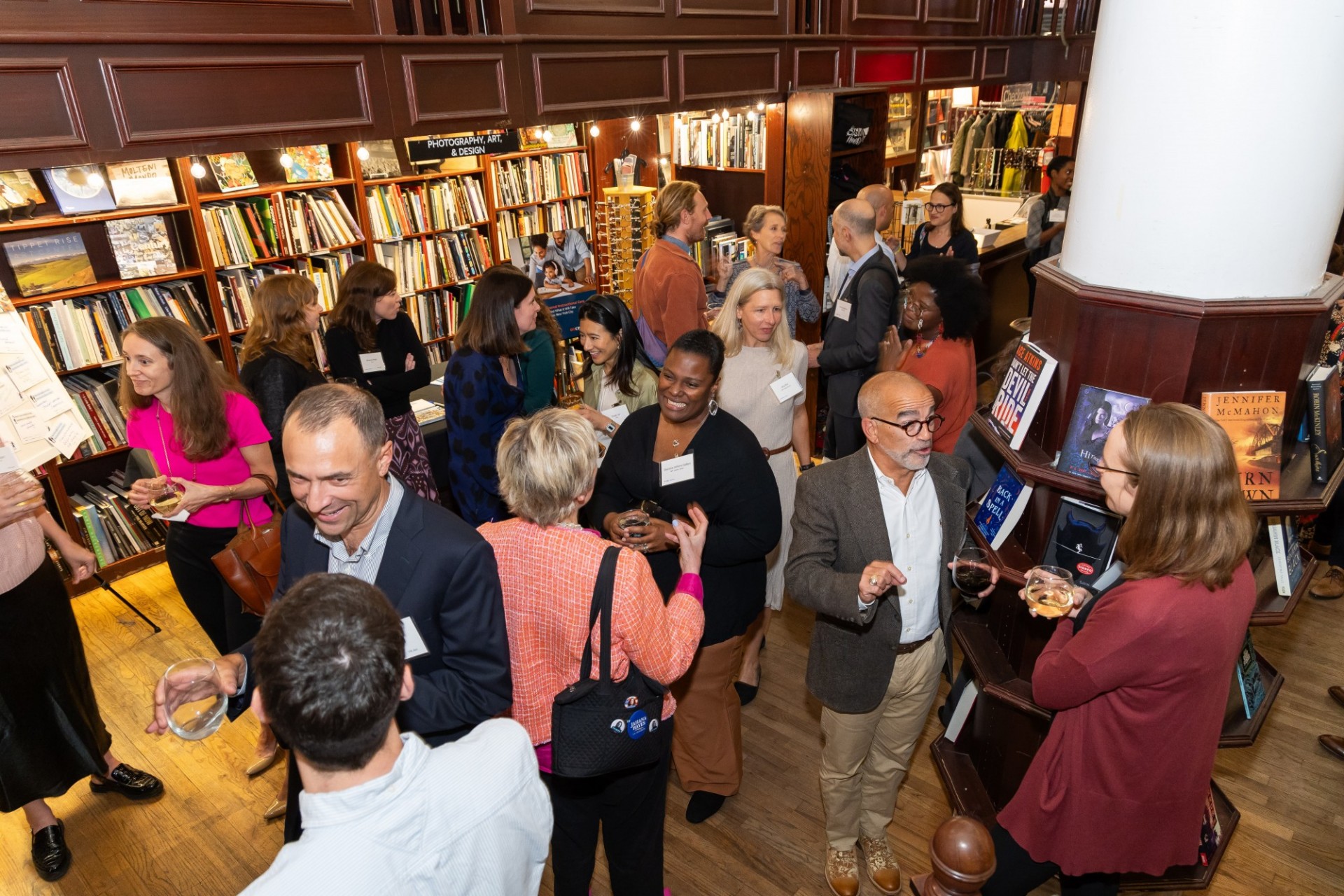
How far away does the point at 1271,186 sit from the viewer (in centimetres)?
193

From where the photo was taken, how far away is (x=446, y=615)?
5.75 feet

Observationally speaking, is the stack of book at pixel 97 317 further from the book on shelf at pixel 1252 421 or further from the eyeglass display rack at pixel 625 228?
the book on shelf at pixel 1252 421

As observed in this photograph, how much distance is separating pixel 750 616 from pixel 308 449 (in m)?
1.57

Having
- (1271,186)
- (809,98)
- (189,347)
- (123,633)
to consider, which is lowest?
(123,633)

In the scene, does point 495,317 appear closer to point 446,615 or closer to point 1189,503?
point 446,615

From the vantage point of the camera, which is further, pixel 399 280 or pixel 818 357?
pixel 399 280

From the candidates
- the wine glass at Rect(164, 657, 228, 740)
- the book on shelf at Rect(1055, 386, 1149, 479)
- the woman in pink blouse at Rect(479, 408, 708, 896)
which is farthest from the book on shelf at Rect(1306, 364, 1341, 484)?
the wine glass at Rect(164, 657, 228, 740)

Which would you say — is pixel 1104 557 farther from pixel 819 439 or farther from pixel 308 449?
pixel 819 439

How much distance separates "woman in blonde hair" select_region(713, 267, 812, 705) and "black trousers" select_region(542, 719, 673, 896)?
131 centimetres

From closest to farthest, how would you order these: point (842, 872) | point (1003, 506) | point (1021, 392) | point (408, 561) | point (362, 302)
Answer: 1. point (408, 561)
2. point (1021, 392)
3. point (1003, 506)
4. point (842, 872)
5. point (362, 302)

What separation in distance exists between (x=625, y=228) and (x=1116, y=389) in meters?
5.16

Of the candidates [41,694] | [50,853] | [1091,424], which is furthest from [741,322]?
[50,853]

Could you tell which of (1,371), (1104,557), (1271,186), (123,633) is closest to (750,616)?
(1104,557)

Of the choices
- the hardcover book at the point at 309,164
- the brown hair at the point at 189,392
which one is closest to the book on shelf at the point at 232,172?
the hardcover book at the point at 309,164
